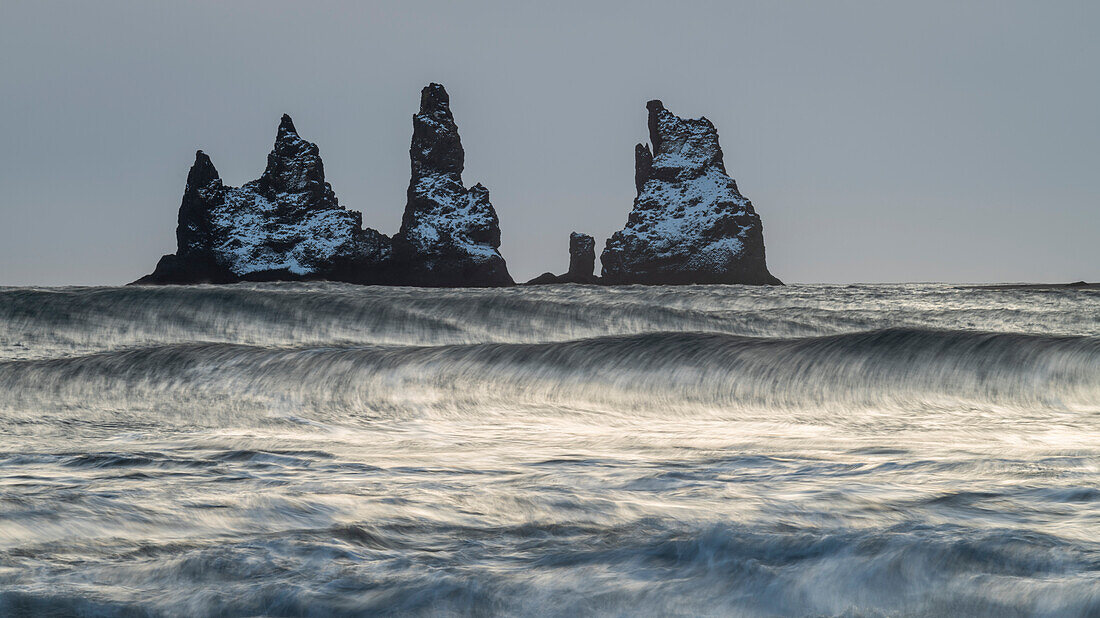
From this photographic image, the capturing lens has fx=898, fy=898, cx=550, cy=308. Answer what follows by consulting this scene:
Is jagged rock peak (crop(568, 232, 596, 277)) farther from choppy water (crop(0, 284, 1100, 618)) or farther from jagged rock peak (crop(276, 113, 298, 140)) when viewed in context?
choppy water (crop(0, 284, 1100, 618))

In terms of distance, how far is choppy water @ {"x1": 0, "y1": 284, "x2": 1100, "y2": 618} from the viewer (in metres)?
2.51

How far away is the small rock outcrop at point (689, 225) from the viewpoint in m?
152

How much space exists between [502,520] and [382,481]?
1039mm

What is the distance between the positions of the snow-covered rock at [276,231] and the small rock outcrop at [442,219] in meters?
6.26

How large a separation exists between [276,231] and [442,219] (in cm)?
2653

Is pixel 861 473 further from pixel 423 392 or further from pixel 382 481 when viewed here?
pixel 423 392

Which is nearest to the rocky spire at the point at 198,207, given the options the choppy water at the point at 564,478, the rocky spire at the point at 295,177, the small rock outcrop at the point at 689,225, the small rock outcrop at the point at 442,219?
the rocky spire at the point at 295,177

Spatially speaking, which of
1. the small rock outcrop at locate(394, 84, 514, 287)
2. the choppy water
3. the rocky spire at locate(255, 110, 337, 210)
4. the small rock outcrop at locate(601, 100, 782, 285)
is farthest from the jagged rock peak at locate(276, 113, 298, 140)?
the choppy water

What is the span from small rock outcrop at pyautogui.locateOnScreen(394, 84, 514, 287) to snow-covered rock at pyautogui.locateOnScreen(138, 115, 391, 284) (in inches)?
247

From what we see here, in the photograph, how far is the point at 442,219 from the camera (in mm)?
145125

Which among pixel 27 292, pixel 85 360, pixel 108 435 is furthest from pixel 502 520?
pixel 27 292

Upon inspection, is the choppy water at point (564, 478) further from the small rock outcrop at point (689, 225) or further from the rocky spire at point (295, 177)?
the small rock outcrop at point (689, 225)

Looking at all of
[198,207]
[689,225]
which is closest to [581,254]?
[689,225]

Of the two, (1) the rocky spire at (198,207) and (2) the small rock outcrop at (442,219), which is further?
(2) the small rock outcrop at (442,219)
